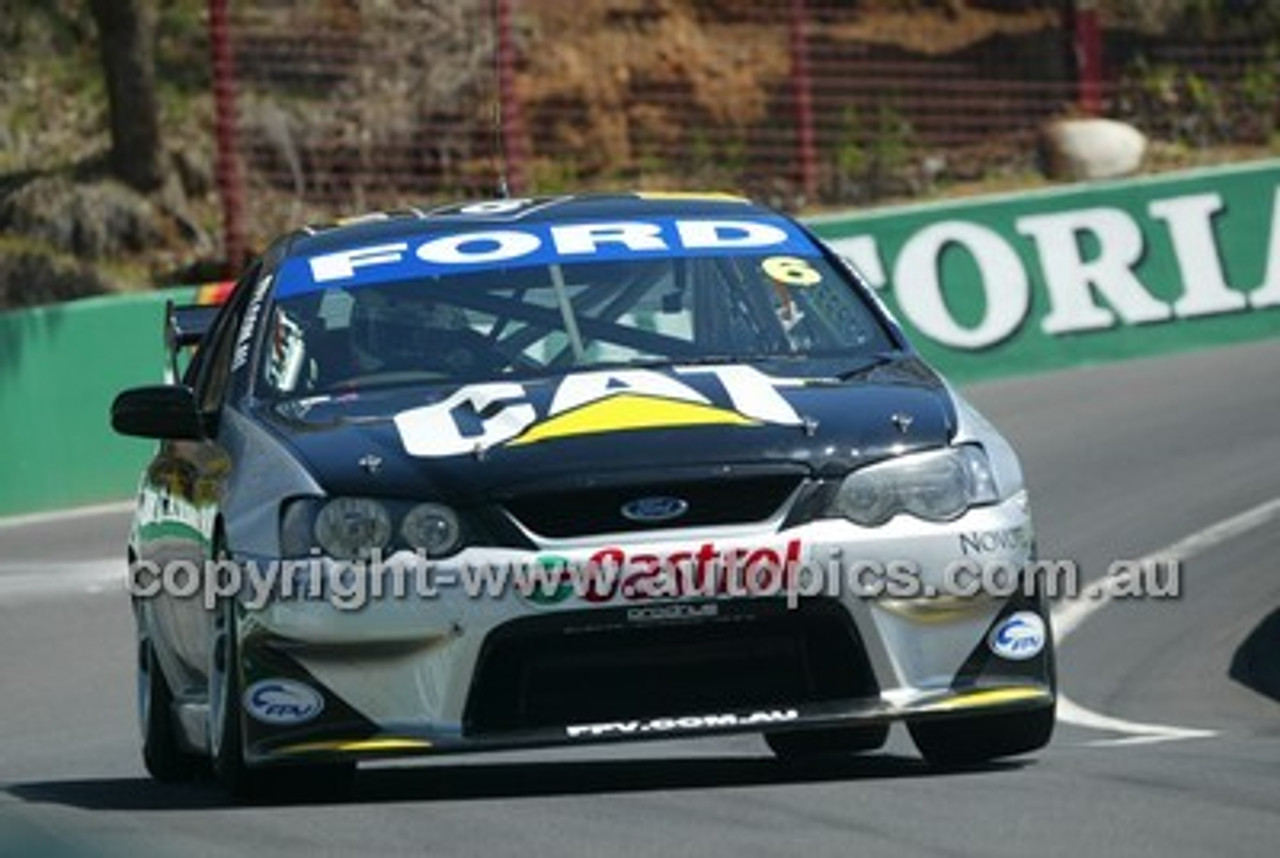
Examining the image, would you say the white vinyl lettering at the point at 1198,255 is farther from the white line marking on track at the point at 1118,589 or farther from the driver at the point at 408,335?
the driver at the point at 408,335

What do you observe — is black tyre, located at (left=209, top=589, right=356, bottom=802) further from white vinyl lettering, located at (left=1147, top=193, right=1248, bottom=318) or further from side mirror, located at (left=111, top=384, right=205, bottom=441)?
white vinyl lettering, located at (left=1147, top=193, right=1248, bottom=318)

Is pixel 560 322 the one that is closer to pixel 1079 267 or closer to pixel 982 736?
pixel 982 736

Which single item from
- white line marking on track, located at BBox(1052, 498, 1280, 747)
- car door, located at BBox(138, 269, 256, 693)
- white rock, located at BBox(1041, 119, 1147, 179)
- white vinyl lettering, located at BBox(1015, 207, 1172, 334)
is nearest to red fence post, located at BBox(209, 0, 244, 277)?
white vinyl lettering, located at BBox(1015, 207, 1172, 334)

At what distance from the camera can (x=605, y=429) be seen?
329 inches

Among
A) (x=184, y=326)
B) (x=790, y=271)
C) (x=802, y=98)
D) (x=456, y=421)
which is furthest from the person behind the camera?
(x=802, y=98)

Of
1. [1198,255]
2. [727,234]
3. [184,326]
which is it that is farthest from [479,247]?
[1198,255]

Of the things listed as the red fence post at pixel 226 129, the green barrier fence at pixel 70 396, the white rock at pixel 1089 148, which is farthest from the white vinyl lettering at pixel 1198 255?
the green barrier fence at pixel 70 396

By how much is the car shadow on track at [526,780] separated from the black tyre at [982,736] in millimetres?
49

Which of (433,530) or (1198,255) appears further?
(1198,255)

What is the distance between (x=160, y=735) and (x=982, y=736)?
2425mm

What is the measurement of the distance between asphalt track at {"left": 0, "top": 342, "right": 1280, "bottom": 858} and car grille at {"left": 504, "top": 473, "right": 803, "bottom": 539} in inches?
23.4

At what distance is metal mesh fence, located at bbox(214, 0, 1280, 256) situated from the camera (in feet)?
79.9

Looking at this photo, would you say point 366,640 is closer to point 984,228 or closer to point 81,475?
point 81,475

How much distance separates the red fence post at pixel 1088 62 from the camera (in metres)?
24.9
